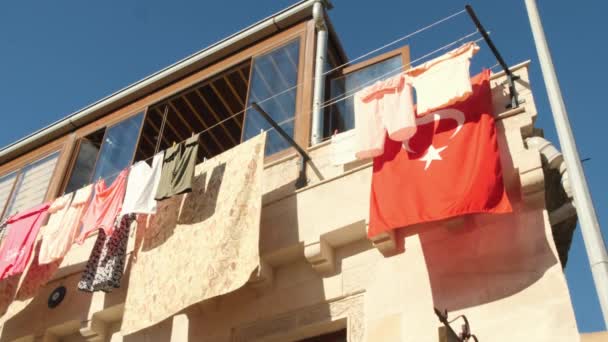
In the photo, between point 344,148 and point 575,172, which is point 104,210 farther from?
point 575,172

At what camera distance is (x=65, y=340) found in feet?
33.1

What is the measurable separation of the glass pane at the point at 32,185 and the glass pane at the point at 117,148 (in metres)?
1.43

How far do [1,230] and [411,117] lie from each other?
8.47m

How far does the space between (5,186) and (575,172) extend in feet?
42.5

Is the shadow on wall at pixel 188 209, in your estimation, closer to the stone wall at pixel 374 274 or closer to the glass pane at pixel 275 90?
the stone wall at pixel 374 274

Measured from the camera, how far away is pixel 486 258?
22.9 ft

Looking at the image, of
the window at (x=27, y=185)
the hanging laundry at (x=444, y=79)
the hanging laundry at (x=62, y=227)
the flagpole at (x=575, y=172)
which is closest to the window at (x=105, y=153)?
the window at (x=27, y=185)

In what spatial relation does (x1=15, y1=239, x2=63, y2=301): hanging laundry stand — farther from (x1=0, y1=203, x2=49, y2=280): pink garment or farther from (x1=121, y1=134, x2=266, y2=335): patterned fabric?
(x1=121, y1=134, x2=266, y2=335): patterned fabric

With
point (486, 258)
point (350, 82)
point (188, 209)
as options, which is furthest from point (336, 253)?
point (350, 82)

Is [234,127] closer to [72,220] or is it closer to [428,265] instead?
[72,220]

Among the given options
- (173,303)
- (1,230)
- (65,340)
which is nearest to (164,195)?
(173,303)

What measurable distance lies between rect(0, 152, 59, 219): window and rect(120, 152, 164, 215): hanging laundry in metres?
4.45

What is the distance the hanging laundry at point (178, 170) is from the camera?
9.50 metres

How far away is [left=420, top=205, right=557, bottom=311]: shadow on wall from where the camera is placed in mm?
6676
